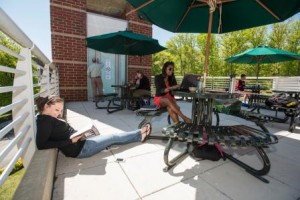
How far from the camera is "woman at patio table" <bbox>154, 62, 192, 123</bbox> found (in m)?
3.27

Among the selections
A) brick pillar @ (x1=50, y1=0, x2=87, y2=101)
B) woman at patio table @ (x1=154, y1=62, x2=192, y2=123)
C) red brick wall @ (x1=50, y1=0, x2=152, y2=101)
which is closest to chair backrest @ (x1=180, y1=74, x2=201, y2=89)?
woman at patio table @ (x1=154, y1=62, x2=192, y2=123)

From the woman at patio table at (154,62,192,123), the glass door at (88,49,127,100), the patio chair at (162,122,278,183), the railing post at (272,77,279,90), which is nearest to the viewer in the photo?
the patio chair at (162,122,278,183)

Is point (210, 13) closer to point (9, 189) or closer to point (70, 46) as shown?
point (9, 189)

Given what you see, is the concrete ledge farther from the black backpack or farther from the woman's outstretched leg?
the black backpack

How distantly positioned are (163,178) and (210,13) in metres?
2.28

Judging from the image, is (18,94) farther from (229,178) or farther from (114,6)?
(114,6)

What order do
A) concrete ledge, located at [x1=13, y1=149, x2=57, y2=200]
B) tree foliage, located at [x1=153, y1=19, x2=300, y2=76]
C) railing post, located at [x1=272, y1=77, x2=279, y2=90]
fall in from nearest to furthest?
concrete ledge, located at [x1=13, y1=149, x2=57, y2=200]
railing post, located at [x1=272, y1=77, x2=279, y2=90]
tree foliage, located at [x1=153, y1=19, x2=300, y2=76]

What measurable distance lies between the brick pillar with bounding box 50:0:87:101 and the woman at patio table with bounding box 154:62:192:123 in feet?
16.8

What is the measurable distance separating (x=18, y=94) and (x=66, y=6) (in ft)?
21.8

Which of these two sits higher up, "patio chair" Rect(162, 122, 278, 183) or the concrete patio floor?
"patio chair" Rect(162, 122, 278, 183)

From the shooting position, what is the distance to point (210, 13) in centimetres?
247

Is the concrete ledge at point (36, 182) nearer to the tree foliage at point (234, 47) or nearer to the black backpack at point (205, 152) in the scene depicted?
the black backpack at point (205, 152)

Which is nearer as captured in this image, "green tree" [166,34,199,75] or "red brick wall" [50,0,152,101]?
"red brick wall" [50,0,152,101]

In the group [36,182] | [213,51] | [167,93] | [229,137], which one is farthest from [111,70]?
[213,51]
